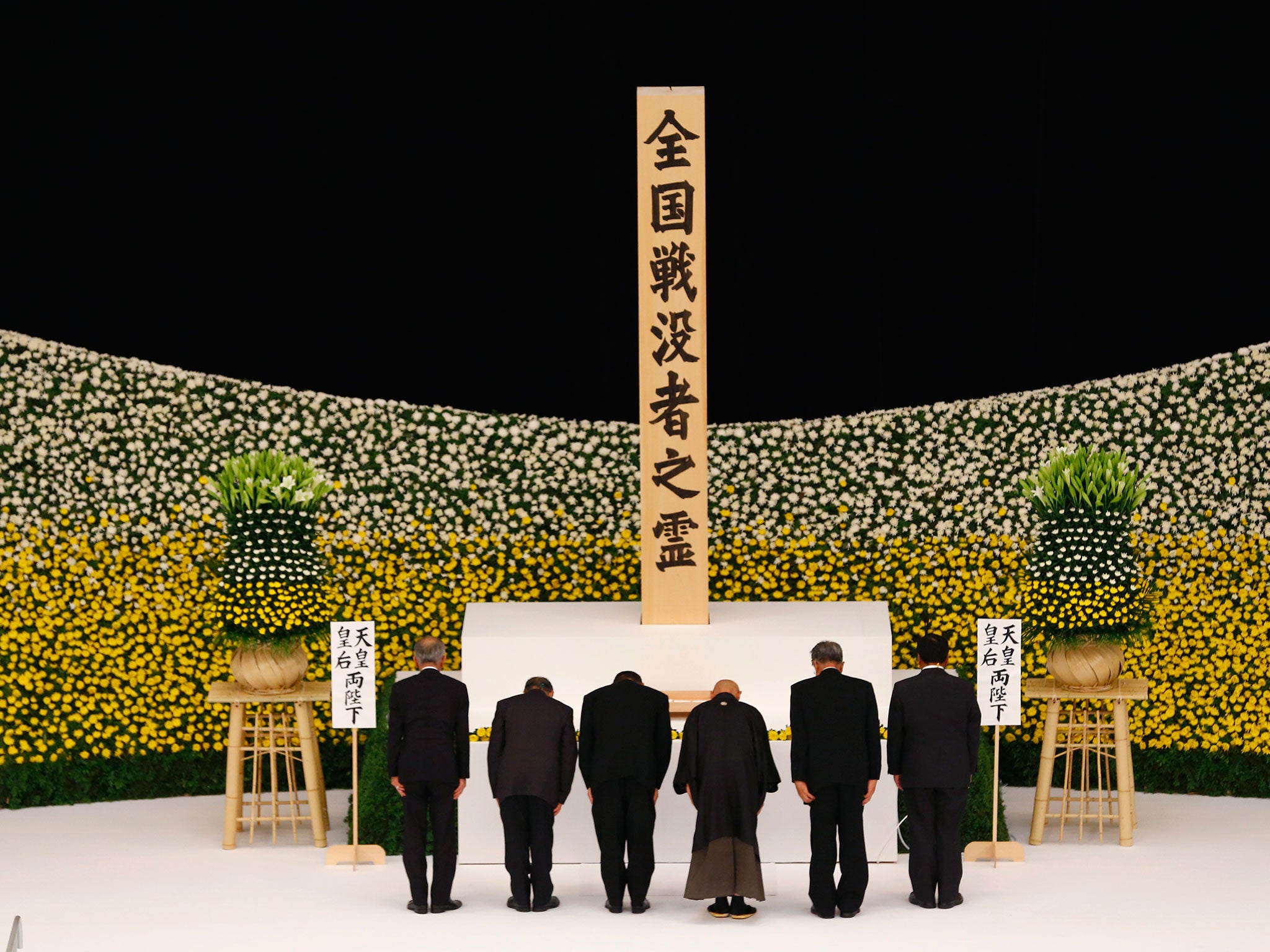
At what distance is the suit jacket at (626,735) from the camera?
25.5 feet

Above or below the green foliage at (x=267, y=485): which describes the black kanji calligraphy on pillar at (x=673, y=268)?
above

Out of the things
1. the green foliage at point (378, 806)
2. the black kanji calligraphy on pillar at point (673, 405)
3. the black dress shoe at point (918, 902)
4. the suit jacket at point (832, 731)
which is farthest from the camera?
the black kanji calligraphy on pillar at point (673, 405)

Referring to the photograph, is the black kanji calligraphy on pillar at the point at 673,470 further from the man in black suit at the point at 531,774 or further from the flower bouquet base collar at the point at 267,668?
the flower bouquet base collar at the point at 267,668

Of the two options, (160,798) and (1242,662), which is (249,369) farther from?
(1242,662)

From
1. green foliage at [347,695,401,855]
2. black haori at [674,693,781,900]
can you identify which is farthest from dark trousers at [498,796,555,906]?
green foliage at [347,695,401,855]

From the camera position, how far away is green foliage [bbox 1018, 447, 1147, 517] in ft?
31.5

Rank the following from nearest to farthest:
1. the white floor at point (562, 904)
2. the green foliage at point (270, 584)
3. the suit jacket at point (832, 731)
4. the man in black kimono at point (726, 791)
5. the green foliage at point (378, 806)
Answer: the white floor at point (562, 904), the man in black kimono at point (726, 791), the suit jacket at point (832, 731), the green foliage at point (378, 806), the green foliage at point (270, 584)

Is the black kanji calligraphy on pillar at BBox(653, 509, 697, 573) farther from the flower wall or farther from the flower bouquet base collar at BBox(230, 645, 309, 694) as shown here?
the flower bouquet base collar at BBox(230, 645, 309, 694)

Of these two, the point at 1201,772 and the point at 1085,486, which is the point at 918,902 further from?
the point at 1201,772

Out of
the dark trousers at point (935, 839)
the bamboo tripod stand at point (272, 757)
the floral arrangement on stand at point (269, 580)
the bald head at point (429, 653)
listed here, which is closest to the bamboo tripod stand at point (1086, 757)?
the dark trousers at point (935, 839)

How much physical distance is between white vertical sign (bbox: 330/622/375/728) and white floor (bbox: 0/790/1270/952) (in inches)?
32.2

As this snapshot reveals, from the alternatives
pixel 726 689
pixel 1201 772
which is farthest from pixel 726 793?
pixel 1201 772

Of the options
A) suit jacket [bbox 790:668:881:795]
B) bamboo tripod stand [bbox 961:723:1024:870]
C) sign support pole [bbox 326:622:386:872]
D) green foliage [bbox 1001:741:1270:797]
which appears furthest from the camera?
green foliage [bbox 1001:741:1270:797]

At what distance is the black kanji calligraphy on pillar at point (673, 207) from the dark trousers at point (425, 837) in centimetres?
347
